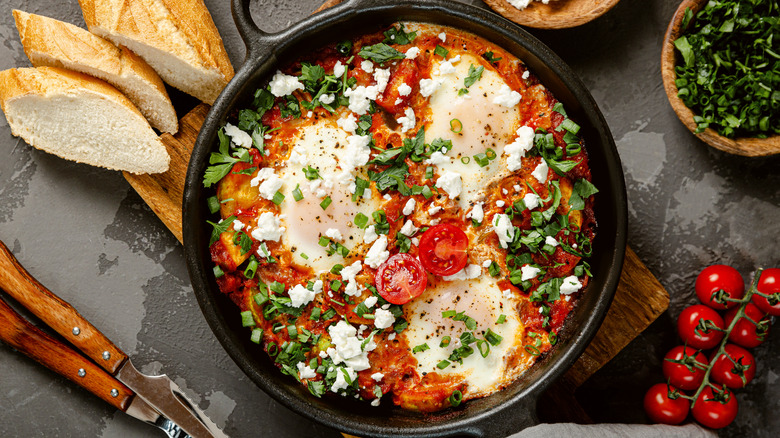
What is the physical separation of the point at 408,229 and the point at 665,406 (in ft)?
5.67

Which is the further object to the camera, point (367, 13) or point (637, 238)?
point (637, 238)

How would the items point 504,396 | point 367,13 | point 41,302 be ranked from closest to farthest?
point 367,13 < point 504,396 < point 41,302

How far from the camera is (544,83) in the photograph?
9.40 feet

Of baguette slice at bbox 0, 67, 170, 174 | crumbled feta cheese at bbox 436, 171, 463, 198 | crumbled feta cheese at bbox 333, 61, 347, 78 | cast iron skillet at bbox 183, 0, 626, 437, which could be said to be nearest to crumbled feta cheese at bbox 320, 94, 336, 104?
crumbled feta cheese at bbox 333, 61, 347, 78

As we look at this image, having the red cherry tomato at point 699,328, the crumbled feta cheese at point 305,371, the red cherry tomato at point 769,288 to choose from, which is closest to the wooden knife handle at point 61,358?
the crumbled feta cheese at point 305,371

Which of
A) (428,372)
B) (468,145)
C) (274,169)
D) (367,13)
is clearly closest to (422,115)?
(468,145)

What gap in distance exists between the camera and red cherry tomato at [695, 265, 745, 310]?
3068 mm

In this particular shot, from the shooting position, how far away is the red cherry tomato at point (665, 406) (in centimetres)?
311

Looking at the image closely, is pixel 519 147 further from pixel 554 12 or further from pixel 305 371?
pixel 305 371

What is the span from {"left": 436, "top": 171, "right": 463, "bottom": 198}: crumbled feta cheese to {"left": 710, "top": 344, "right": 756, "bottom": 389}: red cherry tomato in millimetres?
1697

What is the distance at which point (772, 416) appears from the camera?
129 inches

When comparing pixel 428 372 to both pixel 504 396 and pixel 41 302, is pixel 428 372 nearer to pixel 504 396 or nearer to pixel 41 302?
pixel 504 396

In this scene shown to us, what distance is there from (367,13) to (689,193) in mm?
2041

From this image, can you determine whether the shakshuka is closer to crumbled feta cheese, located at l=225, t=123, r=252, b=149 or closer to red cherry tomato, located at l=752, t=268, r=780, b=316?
crumbled feta cheese, located at l=225, t=123, r=252, b=149
